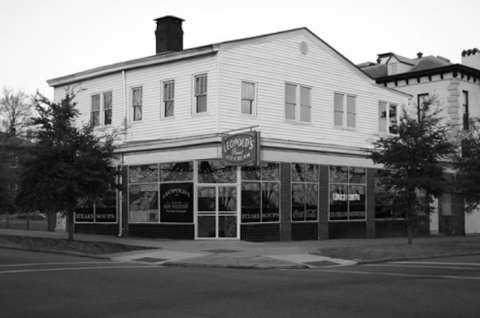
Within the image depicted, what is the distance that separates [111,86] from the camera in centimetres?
3181

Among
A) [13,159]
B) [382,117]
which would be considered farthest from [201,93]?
[13,159]

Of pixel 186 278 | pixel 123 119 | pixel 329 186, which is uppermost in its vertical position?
pixel 123 119

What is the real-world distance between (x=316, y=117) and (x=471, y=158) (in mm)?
7177

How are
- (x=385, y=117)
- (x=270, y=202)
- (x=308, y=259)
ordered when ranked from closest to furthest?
(x=308, y=259)
(x=270, y=202)
(x=385, y=117)

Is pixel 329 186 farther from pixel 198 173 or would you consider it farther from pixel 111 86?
pixel 111 86

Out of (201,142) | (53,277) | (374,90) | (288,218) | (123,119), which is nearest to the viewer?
(53,277)

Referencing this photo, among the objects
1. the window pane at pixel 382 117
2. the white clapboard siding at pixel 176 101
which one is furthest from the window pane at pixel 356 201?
the white clapboard siding at pixel 176 101

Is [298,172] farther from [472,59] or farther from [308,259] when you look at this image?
[472,59]

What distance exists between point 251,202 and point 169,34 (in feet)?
34.0

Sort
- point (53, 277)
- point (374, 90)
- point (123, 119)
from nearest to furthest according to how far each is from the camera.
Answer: point (53, 277)
point (123, 119)
point (374, 90)

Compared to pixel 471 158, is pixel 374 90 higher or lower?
higher

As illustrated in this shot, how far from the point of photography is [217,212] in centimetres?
2709

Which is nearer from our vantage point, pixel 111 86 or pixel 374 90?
pixel 111 86

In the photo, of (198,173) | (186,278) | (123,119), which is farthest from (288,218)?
(186,278)
